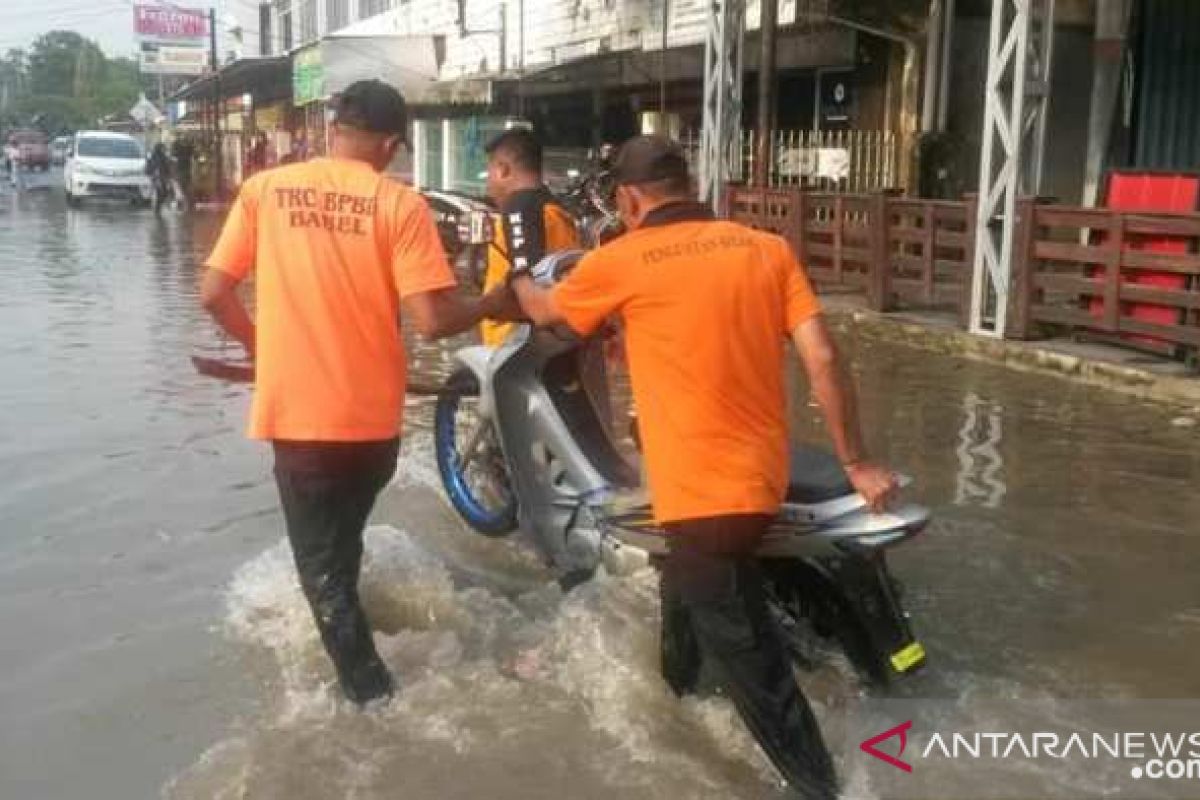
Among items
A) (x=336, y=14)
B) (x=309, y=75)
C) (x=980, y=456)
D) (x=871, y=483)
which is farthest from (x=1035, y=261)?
(x=336, y=14)

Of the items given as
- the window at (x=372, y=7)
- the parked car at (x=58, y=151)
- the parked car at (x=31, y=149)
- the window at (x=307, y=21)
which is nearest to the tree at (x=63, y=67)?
the parked car at (x=58, y=151)

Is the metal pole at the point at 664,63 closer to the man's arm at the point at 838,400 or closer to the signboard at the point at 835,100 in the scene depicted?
the signboard at the point at 835,100

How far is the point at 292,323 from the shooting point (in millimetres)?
3859

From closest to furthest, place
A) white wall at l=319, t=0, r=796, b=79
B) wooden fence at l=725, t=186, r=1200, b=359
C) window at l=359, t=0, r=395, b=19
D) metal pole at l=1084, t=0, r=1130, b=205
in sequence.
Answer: wooden fence at l=725, t=186, r=1200, b=359, metal pole at l=1084, t=0, r=1130, b=205, white wall at l=319, t=0, r=796, b=79, window at l=359, t=0, r=395, b=19

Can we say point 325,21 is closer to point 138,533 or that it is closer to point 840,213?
point 840,213

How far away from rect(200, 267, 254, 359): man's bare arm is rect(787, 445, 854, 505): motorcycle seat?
1633 mm

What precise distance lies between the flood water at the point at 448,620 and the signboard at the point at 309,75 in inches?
854

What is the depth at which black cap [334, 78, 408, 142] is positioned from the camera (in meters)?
3.93

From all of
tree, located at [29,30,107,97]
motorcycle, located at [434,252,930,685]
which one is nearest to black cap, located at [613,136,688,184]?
motorcycle, located at [434,252,930,685]

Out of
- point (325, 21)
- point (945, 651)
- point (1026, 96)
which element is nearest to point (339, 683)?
point (945, 651)

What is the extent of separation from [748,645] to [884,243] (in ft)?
31.7

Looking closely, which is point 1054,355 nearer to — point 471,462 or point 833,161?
point 471,462

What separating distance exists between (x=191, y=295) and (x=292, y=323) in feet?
38.4

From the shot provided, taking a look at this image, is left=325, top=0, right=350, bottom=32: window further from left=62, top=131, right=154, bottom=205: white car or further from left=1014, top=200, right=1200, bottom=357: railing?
left=1014, top=200, right=1200, bottom=357: railing
